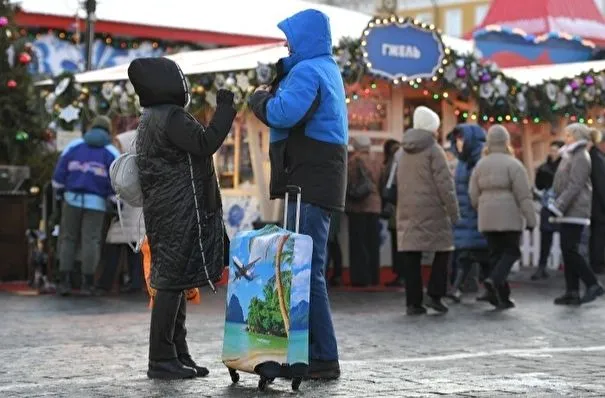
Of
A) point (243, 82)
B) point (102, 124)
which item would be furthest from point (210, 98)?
point (102, 124)

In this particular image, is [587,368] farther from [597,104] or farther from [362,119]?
[597,104]

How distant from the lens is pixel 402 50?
17.9 meters

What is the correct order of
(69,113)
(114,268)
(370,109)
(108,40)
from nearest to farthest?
(114,268), (69,113), (370,109), (108,40)

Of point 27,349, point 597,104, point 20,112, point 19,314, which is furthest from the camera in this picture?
point 597,104

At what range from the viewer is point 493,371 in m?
8.49

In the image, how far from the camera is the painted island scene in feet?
24.7

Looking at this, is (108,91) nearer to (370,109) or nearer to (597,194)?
(370,109)

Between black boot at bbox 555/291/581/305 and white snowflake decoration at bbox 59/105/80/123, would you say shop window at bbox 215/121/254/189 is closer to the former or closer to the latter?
white snowflake decoration at bbox 59/105/80/123

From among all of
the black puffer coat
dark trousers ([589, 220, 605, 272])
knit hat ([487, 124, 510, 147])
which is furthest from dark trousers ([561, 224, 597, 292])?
the black puffer coat

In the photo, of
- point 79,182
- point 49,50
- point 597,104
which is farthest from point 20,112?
point 597,104

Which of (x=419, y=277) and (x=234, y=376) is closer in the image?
(x=234, y=376)

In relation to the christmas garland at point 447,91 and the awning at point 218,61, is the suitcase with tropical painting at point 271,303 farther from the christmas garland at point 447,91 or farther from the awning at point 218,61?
the awning at point 218,61

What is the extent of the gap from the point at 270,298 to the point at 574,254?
7174mm

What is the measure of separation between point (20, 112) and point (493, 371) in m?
11.2
